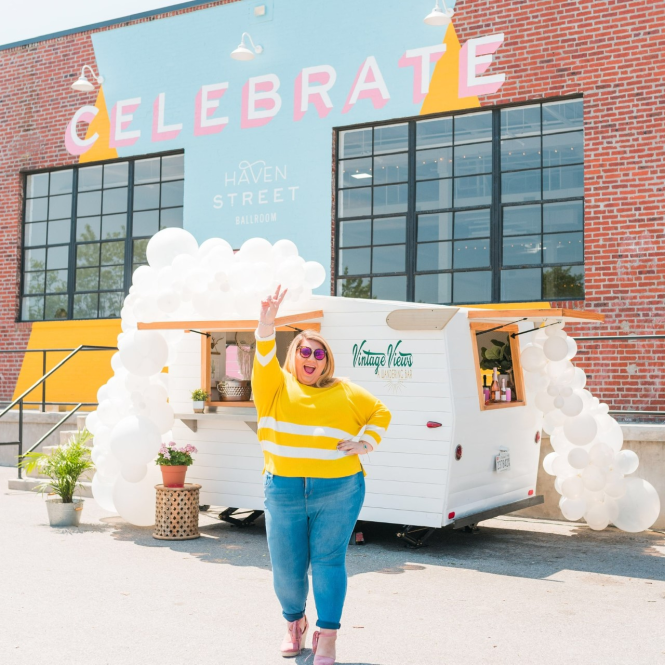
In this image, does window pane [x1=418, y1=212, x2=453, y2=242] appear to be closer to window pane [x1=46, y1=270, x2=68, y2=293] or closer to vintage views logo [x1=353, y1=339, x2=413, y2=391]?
vintage views logo [x1=353, y1=339, x2=413, y2=391]

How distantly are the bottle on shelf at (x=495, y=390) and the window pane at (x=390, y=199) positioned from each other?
14.4 ft

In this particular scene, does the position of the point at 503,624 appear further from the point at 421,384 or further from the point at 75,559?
the point at 75,559

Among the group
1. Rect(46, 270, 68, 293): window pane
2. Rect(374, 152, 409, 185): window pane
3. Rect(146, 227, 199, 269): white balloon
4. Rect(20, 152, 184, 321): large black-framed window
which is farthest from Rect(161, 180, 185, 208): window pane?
Rect(146, 227, 199, 269): white balloon

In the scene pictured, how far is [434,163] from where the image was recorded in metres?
11.8

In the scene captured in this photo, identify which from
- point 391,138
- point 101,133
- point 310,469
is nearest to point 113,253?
point 101,133

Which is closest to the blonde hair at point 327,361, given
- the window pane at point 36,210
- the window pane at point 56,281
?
the window pane at point 56,281

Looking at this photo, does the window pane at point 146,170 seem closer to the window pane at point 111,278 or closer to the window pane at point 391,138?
the window pane at point 111,278

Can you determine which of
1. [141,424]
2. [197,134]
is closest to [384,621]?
[141,424]

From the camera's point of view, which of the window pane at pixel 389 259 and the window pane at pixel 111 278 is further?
the window pane at pixel 111 278

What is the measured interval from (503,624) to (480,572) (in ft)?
5.00

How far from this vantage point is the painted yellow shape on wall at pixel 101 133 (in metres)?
14.4

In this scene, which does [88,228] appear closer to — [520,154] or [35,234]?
[35,234]

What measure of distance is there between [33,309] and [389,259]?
685 cm

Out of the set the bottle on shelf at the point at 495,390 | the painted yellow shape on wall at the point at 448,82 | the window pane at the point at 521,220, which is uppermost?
the painted yellow shape on wall at the point at 448,82
